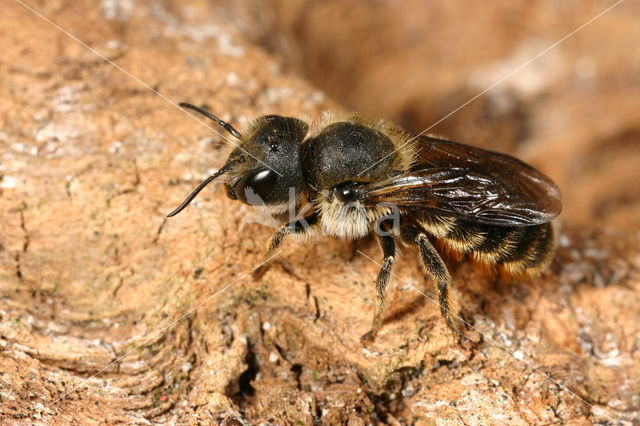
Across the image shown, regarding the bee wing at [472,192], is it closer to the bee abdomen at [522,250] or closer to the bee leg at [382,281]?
the bee abdomen at [522,250]

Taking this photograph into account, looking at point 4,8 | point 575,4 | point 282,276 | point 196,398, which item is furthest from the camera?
point 575,4

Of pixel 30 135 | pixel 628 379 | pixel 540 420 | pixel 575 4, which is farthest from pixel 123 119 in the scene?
pixel 575 4

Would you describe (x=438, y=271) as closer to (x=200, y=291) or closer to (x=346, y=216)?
(x=346, y=216)

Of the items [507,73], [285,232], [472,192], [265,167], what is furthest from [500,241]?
[507,73]

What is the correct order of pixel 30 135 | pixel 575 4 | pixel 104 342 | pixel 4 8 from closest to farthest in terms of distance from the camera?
pixel 104 342, pixel 30 135, pixel 4 8, pixel 575 4

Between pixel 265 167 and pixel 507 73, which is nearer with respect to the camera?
pixel 265 167

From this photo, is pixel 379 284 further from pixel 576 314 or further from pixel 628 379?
pixel 628 379
